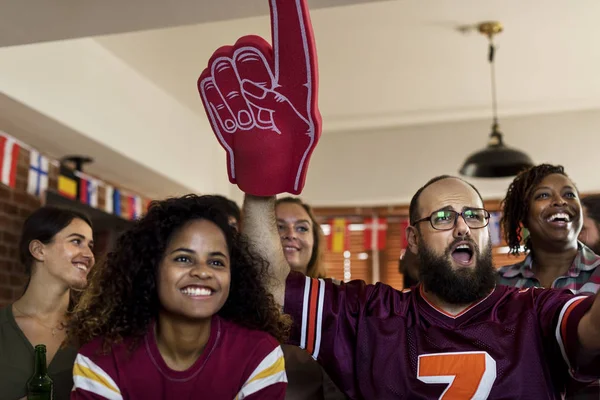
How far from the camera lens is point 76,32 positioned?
10.3ft

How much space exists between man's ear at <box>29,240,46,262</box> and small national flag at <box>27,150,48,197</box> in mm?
2046

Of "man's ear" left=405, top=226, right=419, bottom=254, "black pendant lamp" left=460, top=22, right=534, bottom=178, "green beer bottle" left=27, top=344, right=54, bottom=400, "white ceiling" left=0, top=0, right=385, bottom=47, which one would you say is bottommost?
"green beer bottle" left=27, top=344, right=54, bottom=400

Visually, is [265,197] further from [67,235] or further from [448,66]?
[448,66]

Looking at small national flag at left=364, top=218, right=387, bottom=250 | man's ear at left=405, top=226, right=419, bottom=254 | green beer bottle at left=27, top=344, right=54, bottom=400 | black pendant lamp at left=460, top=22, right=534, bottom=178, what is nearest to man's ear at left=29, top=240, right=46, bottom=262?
green beer bottle at left=27, top=344, right=54, bottom=400

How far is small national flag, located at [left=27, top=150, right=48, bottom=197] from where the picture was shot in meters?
4.69

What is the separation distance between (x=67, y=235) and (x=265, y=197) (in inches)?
42.4

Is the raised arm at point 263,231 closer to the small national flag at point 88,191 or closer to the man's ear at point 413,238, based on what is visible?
the man's ear at point 413,238

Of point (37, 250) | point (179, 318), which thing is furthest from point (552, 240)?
point (37, 250)

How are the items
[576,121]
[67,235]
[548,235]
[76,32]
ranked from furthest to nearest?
[576,121], [76,32], [67,235], [548,235]

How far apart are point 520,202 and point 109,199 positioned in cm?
363

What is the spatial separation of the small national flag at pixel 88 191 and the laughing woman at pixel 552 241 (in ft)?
11.1

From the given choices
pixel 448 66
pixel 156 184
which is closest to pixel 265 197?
pixel 448 66

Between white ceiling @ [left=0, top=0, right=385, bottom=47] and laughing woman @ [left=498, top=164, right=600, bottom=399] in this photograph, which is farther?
white ceiling @ [left=0, top=0, right=385, bottom=47]

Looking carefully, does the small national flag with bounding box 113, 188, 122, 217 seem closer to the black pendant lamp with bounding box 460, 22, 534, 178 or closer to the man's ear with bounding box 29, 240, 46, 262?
the black pendant lamp with bounding box 460, 22, 534, 178
